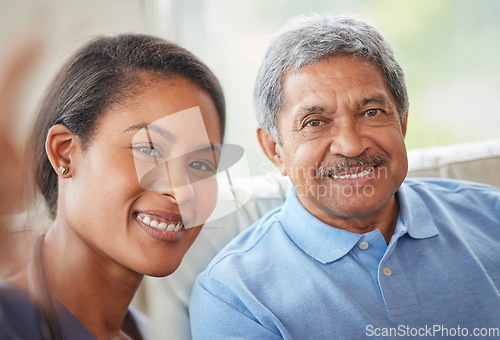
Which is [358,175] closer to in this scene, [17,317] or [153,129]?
[153,129]

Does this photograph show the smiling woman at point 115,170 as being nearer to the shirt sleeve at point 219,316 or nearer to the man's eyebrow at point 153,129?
the man's eyebrow at point 153,129

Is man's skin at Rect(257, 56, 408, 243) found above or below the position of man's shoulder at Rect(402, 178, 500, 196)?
above

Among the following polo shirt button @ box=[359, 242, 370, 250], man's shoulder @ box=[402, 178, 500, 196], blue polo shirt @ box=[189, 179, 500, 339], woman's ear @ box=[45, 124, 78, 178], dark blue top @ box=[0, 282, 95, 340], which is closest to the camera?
dark blue top @ box=[0, 282, 95, 340]

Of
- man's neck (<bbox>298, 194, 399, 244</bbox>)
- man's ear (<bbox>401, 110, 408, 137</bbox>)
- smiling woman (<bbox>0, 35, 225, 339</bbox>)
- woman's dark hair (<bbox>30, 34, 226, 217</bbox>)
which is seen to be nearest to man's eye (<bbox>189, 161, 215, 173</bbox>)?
smiling woman (<bbox>0, 35, 225, 339</bbox>)

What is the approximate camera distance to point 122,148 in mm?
675

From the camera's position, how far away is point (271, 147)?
107 centimetres

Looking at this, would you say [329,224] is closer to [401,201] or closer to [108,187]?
[401,201]

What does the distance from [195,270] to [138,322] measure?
0.22 m

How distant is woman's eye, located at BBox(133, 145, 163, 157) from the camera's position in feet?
2.25

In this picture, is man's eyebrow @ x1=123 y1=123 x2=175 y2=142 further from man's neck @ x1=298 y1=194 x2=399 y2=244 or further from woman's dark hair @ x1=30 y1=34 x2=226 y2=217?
man's neck @ x1=298 y1=194 x2=399 y2=244

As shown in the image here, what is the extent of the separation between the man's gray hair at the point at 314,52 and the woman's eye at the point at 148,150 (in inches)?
14.8

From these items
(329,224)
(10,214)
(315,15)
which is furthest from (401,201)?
(10,214)

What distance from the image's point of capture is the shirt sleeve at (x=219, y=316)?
2.94 ft

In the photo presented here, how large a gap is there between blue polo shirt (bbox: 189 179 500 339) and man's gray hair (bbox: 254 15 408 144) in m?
0.22
